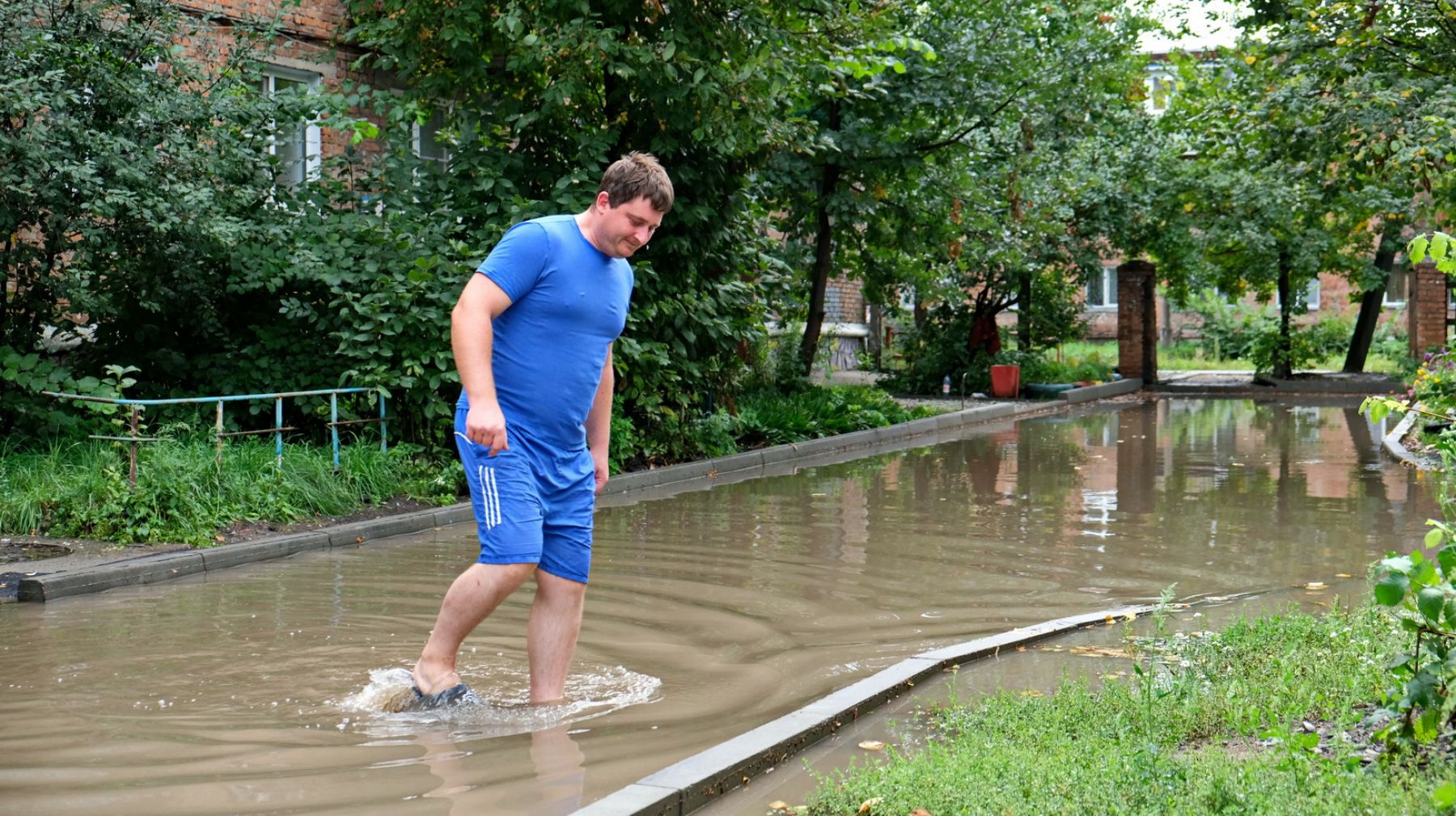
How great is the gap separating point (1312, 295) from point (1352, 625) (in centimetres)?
4999

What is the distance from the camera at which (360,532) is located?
10.5m

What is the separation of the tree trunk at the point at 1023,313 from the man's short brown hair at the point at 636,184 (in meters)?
24.4

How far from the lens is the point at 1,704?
220 inches

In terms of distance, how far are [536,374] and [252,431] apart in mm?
6536

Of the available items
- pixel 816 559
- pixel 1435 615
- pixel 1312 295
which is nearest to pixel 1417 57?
pixel 816 559

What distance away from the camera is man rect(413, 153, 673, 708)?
16.5 ft

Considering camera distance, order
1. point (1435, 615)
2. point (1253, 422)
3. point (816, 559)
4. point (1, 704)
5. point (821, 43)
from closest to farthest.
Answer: point (1435, 615)
point (1, 704)
point (816, 559)
point (821, 43)
point (1253, 422)

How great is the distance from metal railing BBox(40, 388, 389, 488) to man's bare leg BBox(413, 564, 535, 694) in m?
5.26

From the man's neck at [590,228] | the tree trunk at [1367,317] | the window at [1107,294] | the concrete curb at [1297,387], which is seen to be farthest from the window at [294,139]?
the window at [1107,294]

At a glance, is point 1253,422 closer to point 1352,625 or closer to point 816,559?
point 816,559

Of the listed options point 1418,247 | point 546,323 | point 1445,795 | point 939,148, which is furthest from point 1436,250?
point 939,148

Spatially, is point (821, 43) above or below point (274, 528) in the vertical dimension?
above

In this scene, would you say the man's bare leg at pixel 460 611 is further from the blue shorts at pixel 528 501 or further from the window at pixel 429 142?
the window at pixel 429 142

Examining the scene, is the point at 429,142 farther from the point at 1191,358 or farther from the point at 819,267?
the point at 1191,358
